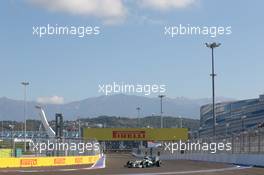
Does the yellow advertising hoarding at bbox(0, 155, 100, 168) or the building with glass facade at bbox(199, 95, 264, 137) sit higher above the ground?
the building with glass facade at bbox(199, 95, 264, 137)

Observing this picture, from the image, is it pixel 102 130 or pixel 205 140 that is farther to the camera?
pixel 102 130

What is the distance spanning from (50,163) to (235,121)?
115 metres

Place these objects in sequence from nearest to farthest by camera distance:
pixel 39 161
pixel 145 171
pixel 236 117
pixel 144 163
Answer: pixel 145 171
pixel 144 163
pixel 39 161
pixel 236 117

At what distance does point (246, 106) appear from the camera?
158m

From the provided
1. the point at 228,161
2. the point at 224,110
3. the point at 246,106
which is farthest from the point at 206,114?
the point at 228,161

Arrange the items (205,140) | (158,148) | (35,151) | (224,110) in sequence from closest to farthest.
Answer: (35,151)
(205,140)
(158,148)
(224,110)

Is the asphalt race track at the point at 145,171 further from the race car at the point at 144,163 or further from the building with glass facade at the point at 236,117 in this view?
the building with glass facade at the point at 236,117

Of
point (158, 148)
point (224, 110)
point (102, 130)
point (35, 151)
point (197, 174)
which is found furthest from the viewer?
point (224, 110)

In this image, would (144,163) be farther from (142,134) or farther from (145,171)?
(142,134)

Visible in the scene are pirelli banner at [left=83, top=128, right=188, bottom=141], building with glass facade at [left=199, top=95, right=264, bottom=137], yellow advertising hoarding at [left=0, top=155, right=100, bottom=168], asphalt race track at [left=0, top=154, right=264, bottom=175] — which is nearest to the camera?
asphalt race track at [left=0, top=154, right=264, bottom=175]

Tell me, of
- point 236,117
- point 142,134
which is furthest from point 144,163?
point 236,117

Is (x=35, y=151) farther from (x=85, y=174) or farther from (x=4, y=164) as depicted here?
(x=85, y=174)

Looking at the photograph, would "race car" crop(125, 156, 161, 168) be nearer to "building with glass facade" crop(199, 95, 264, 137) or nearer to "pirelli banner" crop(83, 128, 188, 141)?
"pirelli banner" crop(83, 128, 188, 141)

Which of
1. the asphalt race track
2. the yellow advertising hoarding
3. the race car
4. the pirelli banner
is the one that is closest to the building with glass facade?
the pirelli banner
